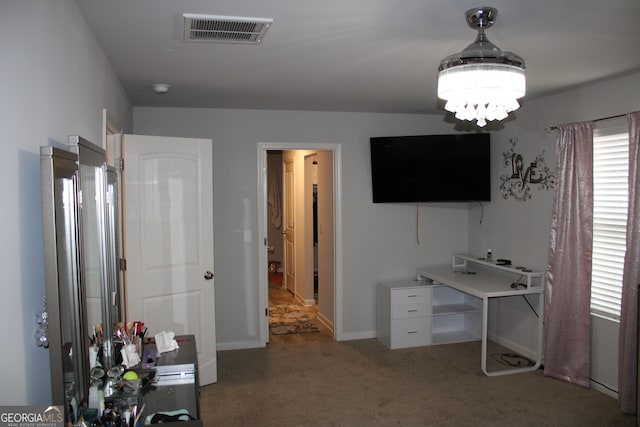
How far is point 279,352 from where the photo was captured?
187 inches

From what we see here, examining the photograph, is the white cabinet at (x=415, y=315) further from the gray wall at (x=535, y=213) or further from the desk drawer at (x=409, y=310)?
the gray wall at (x=535, y=213)

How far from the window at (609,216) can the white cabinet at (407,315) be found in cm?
154

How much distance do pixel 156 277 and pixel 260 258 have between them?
1.33 metres

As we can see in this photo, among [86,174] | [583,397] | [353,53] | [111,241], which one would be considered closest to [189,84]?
[353,53]

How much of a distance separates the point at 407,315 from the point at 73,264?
3.81m

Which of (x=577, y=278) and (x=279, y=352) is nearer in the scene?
(x=577, y=278)

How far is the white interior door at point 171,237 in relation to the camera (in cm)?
365

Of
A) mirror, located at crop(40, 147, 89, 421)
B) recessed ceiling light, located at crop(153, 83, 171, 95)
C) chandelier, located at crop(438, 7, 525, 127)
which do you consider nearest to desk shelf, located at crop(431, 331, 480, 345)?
chandelier, located at crop(438, 7, 525, 127)

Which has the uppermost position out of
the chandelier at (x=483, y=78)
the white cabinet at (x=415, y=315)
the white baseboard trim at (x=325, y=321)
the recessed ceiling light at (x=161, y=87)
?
the recessed ceiling light at (x=161, y=87)

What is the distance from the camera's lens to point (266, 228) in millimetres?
4809

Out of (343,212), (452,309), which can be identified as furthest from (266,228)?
(452,309)

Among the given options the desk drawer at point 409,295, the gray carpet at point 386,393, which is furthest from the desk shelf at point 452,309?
the gray carpet at point 386,393

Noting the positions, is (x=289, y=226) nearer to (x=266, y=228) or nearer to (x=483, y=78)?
(x=266, y=228)

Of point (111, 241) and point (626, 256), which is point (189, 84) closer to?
point (111, 241)
